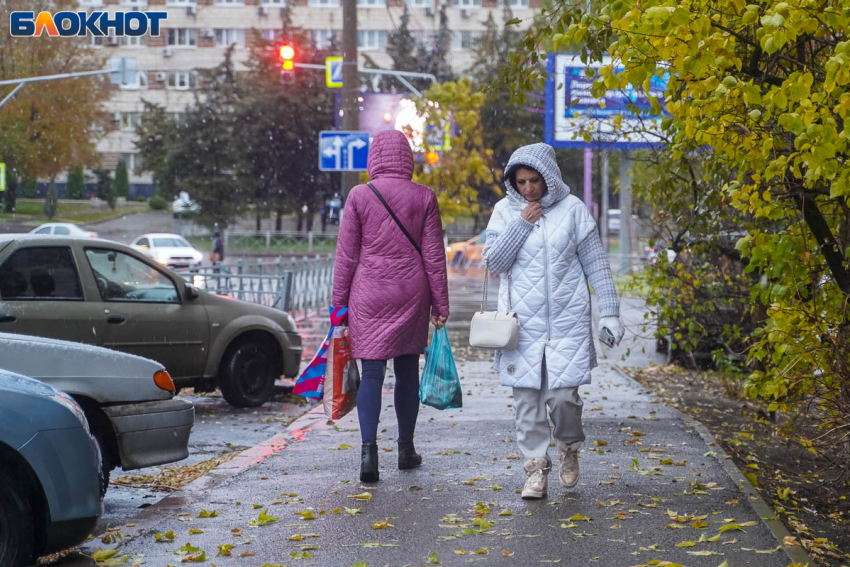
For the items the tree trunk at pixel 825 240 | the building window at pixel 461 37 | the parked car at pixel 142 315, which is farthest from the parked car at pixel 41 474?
the building window at pixel 461 37

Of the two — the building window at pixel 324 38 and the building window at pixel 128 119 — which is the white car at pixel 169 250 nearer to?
the building window at pixel 324 38

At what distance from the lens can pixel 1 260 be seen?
28.5ft

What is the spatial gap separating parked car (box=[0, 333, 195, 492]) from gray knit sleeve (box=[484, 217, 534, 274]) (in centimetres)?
190

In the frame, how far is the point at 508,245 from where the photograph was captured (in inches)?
236

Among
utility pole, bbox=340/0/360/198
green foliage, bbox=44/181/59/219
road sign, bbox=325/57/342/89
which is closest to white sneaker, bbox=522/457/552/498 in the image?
utility pole, bbox=340/0/360/198

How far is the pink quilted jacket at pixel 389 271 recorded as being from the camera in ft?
21.2

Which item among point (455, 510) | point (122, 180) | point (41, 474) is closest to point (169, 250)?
point (122, 180)

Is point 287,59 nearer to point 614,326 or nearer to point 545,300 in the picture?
point 545,300

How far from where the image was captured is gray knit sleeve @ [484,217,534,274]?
6000 mm

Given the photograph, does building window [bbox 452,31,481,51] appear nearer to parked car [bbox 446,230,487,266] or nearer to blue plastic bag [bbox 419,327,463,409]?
parked car [bbox 446,230,487,266]

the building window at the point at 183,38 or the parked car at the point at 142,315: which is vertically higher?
the building window at the point at 183,38

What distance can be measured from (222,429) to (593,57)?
4.30 m

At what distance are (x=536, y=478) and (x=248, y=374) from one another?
5.24 meters

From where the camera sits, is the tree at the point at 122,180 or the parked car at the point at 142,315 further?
the tree at the point at 122,180
